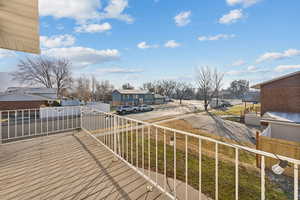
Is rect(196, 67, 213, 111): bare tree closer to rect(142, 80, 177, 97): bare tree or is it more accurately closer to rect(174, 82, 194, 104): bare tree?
rect(174, 82, 194, 104): bare tree

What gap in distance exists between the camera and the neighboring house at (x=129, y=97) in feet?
100

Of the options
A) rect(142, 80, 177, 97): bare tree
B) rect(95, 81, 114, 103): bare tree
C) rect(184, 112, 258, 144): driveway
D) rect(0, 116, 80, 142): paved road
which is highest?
rect(142, 80, 177, 97): bare tree

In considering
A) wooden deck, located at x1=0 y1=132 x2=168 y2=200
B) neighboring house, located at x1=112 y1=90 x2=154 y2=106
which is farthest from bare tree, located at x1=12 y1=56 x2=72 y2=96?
wooden deck, located at x1=0 y1=132 x2=168 y2=200

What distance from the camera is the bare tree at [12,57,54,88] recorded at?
25.5m

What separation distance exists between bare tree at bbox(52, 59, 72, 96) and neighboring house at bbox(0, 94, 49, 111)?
10.1 meters

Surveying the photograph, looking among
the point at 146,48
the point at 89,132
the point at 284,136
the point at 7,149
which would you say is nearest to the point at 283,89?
the point at 284,136

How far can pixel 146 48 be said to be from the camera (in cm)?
1580

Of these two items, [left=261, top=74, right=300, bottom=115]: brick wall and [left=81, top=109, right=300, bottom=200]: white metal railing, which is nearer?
[left=81, top=109, right=300, bottom=200]: white metal railing

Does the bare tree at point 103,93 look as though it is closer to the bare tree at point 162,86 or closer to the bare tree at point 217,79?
the bare tree at point 162,86

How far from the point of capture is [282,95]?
440 inches

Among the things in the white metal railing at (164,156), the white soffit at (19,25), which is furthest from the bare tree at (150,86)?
the white soffit at (19,25)

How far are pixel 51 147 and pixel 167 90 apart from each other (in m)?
45.5

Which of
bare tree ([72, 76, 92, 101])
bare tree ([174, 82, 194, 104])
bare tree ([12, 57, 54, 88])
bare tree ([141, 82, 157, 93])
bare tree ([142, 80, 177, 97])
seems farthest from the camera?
bare tree ([142, 80, 177, 97])

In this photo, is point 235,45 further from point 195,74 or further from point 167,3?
point 195,74
